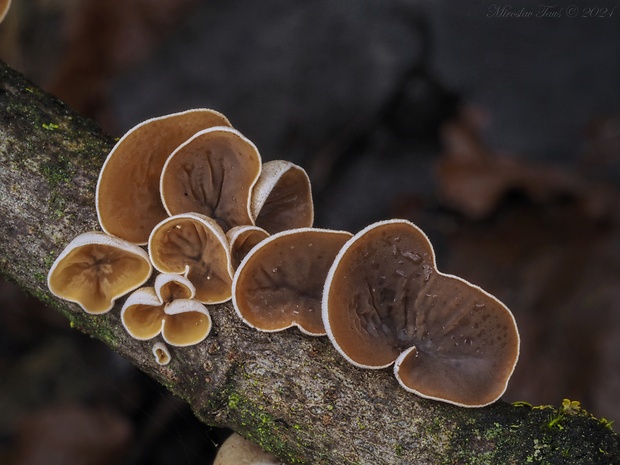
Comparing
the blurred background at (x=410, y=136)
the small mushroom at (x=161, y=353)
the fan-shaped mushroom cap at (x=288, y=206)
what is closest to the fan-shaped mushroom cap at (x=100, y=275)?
the small mushroom at (x=161, y=353)

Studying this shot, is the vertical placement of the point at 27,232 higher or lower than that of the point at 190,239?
lower

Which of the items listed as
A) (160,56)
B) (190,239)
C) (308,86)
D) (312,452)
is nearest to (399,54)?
(308,86)

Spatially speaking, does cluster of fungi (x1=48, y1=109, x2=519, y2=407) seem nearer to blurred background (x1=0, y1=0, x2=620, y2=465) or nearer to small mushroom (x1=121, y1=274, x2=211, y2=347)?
small mushroom (x1=121, y1=274, x2=211, y2=347)

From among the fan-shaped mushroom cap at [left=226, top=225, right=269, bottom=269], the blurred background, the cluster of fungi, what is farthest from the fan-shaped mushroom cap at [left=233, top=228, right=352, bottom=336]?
the blurred background

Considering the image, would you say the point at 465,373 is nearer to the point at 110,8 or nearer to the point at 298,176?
the point at 298,176

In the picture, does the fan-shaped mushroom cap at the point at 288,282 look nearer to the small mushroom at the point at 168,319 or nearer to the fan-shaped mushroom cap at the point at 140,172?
the small mushroom at the point at 168,319

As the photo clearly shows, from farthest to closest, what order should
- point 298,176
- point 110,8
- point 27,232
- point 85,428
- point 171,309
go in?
point 110,8 → point 85,428 → point 298,176 → point 27,232 → point 171,309

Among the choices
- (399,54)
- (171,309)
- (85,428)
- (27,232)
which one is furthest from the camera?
(399,54)

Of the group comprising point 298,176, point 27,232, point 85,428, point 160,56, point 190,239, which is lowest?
point 85,428
